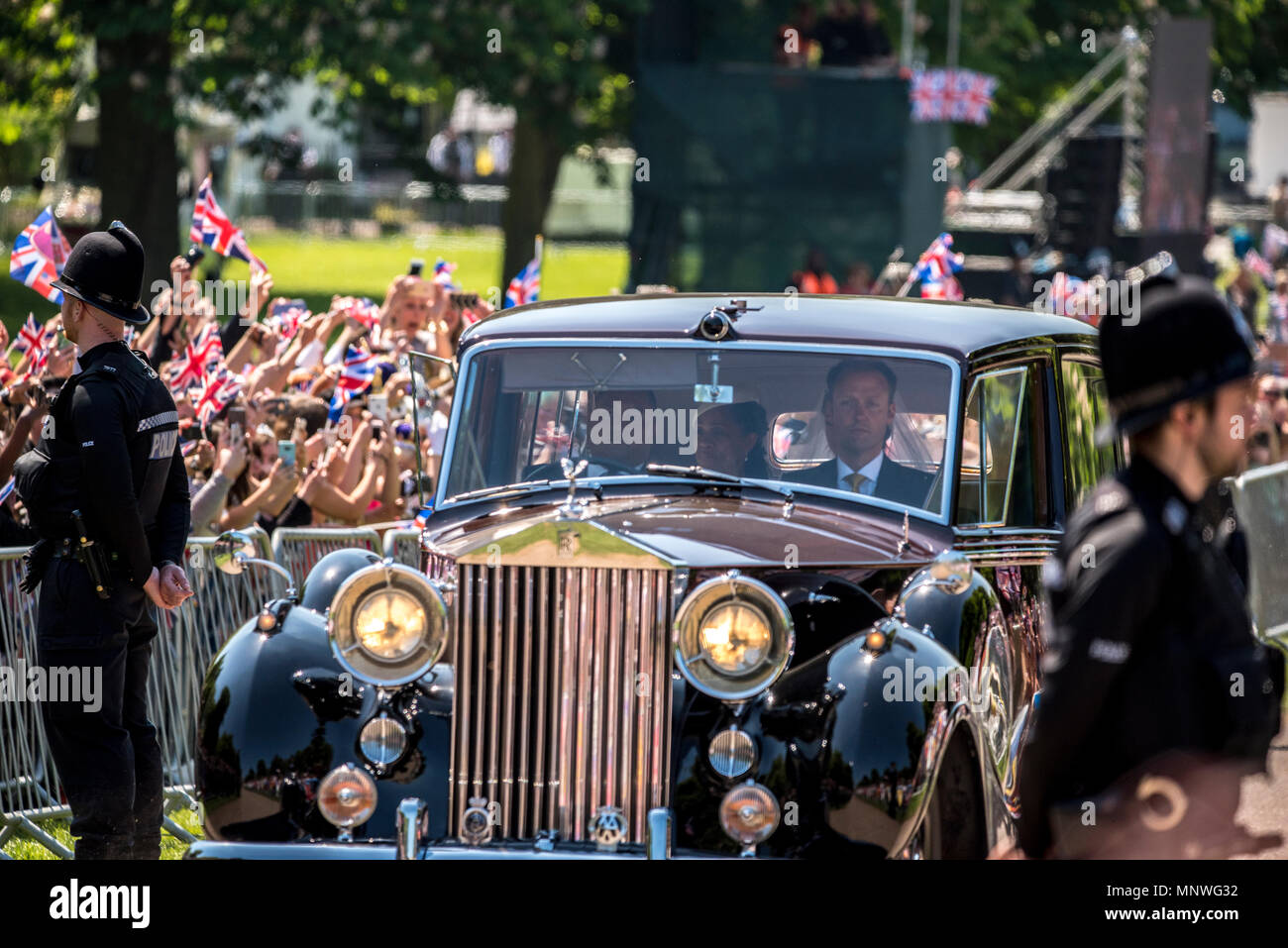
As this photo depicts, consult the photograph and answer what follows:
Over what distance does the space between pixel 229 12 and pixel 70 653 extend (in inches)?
717

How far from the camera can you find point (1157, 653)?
3578 mm

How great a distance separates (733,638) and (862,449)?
4.08 feet

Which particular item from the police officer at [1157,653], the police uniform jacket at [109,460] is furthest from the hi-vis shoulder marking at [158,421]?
the police officer at [1157,653]

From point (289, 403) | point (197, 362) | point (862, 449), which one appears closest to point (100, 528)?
point (862, 449)

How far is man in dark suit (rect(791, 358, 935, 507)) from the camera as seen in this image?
22.3ft

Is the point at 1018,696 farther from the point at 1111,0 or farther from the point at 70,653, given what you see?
the point at 1111,0

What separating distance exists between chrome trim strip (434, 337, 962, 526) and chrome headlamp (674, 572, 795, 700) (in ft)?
3.21

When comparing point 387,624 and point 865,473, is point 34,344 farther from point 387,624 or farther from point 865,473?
point 865,473

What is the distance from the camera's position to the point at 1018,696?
6.93 meters

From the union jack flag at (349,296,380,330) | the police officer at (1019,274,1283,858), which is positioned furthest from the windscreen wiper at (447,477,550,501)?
the union jack flag at (349,296,380,330)

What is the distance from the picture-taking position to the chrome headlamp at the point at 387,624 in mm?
5949

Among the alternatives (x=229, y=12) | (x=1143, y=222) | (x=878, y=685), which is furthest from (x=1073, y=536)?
(x=229, y=12)

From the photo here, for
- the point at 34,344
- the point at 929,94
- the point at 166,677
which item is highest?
the point at 929,94
